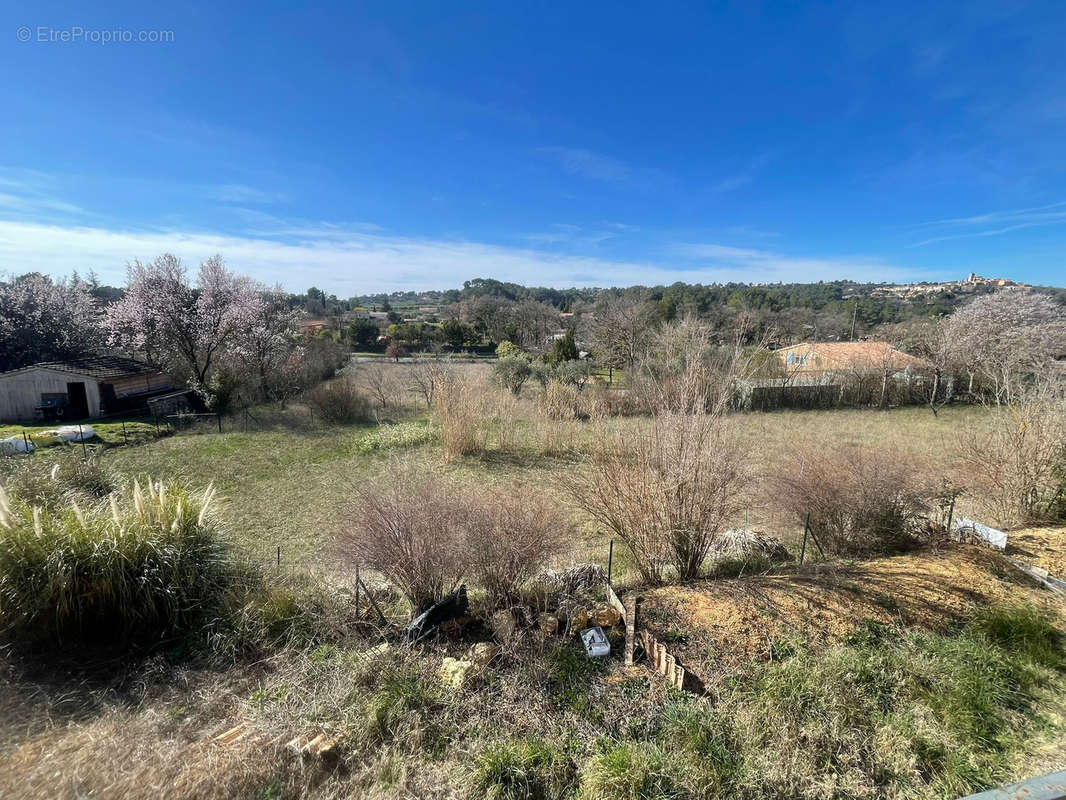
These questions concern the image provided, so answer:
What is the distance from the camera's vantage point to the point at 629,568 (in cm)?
454

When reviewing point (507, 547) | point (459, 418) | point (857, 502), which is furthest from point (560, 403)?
point (507, 547)

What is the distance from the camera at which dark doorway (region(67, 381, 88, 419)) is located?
13.0 m

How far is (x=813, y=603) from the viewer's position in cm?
353

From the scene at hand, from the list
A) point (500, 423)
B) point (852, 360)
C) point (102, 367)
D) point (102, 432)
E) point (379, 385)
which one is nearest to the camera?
point (500, 423)

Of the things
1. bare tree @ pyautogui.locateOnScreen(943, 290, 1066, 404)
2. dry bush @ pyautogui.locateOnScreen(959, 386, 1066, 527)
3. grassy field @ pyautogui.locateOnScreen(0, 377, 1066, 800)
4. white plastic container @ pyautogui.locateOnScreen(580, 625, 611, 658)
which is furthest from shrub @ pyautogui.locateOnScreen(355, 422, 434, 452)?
bare tree @ pyautogui.locateOnScreen(943, 290, 1066, 404)

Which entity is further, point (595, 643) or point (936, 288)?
point (936, 288)

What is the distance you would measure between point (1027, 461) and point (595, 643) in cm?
613

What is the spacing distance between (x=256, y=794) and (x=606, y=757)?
1.78m

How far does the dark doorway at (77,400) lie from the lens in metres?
13.0

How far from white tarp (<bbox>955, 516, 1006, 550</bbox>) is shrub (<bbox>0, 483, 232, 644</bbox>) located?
7487 mm

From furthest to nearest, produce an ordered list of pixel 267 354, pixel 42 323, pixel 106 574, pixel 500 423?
1. pixel 42 323
2. pixel 267 354
3. pixel 500 423
4. pixel 106 574

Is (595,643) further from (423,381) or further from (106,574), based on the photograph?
(423,381)

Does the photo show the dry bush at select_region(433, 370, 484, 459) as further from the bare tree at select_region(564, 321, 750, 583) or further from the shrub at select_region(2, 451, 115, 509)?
the bare tree at select_region(564, 321, 750, 583)

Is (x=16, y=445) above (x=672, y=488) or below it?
below
